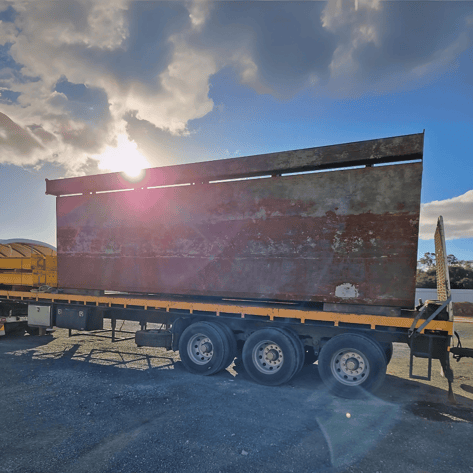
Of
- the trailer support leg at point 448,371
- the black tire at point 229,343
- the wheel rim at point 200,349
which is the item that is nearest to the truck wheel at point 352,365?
the trailer support leg at point 448,371

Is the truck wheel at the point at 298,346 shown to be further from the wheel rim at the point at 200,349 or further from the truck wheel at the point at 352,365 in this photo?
the wheel rim at the point at 200,349

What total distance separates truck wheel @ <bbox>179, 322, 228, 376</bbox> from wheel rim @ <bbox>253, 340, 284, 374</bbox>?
2.38ft

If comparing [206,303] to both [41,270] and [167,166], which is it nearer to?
[167,166]

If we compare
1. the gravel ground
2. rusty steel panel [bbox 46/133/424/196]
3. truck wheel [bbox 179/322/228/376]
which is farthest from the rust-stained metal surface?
the gravel ground

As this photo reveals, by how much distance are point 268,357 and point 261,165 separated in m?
4.13

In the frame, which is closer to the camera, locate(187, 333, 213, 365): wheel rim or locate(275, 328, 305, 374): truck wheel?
locate(275, 328, 305, 374): truck wheel

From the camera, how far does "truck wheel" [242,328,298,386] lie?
651 centimetres

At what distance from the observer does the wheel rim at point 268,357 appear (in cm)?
669

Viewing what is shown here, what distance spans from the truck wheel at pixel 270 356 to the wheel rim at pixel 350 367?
79cm

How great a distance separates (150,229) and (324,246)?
4.32 meters

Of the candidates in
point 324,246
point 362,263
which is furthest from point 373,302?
point 324,246

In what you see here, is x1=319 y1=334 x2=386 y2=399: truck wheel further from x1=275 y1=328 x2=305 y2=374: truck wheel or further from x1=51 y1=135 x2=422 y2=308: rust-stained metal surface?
x1=51 y1=135 x2=422 y2=308: rust-stained metal surface

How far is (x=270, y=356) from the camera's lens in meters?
6.72

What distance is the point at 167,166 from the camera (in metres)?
8.13
